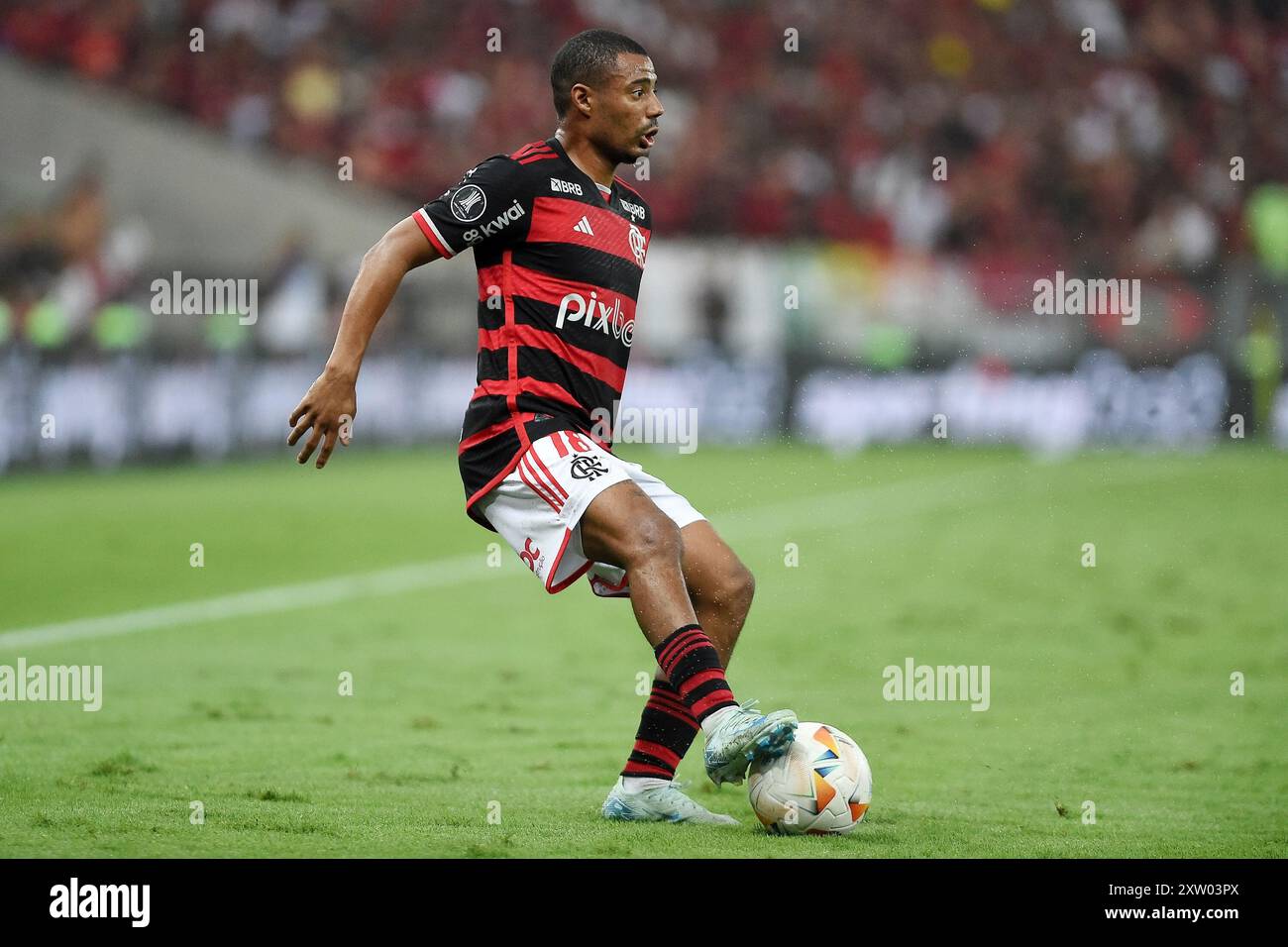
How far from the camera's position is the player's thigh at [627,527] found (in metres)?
4.55

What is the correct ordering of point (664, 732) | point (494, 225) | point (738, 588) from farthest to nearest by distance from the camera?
point (664, 732)
point (738, 588)
point (494, 225)

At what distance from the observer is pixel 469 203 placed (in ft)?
15.5

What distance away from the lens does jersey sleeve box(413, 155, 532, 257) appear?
4711mm

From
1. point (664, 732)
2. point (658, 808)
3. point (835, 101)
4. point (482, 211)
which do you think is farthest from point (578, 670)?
point (835, 101)

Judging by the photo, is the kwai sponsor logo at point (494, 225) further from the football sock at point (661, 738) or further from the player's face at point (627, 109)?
the football sock at point (661, 738)

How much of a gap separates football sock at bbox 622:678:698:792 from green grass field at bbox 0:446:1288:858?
217 mm

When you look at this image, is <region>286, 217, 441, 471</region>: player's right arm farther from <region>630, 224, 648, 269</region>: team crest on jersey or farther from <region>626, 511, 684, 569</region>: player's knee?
<region>626, 511, 684, 569</region>: player's knee

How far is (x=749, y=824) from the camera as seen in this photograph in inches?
192

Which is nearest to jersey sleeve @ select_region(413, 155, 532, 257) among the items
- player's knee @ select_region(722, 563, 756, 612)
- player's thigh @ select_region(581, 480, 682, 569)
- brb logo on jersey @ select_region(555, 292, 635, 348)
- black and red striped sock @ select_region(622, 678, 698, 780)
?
brb logo on jersey @ select_region(555, 292, 635, 348)

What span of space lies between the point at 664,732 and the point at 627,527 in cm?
78

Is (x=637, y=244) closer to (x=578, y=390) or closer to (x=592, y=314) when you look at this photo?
(x=592, y=314)

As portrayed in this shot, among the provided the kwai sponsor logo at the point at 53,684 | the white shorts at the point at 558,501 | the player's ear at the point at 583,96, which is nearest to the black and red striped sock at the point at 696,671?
the white shorts at the point at 558,501

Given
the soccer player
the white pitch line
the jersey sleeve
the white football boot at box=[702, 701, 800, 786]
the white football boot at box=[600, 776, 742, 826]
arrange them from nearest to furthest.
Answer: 1. the white football boot at box=[702, 701, 800, 786]
2. the soccer player
3. the jersey sleeve
4. the white football boot at box=[600, 776, 742, 826]
5. the white pitch line
